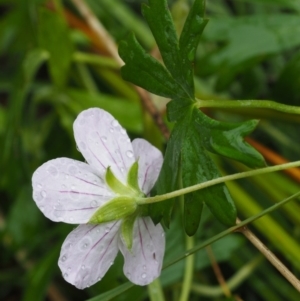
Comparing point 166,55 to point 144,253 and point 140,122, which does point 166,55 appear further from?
point 140,122

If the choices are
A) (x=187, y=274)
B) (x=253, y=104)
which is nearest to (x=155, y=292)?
(x=187, y=274)

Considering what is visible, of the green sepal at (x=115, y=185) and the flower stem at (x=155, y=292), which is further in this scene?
the flower stem at (x=155, y=292)

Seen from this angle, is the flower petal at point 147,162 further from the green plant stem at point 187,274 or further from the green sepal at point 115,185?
the green plant stem at point 187,274

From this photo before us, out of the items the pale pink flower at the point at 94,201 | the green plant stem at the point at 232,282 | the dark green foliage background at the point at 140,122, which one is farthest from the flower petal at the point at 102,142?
the green plant stem at the point at 232,282

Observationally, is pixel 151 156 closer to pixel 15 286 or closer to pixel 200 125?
pixel 200 125

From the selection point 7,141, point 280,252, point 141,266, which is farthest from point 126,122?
point 141,266
